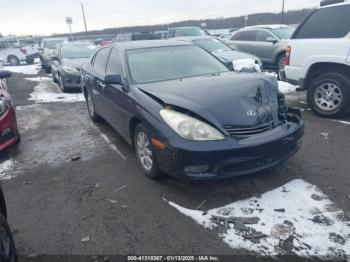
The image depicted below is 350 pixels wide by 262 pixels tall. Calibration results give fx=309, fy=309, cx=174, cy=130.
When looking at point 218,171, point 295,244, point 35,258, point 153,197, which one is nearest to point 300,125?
point 218,171

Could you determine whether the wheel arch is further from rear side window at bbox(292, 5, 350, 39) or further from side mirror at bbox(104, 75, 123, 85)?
side mirror at bbox(104, 75, 123, 85)

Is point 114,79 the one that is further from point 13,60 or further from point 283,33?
point 13,60

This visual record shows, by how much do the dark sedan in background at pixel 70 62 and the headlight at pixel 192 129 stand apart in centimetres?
676

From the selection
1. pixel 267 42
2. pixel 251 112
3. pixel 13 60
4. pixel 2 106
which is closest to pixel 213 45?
pixel 267 42

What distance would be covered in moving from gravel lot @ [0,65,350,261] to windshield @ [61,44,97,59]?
254 inches

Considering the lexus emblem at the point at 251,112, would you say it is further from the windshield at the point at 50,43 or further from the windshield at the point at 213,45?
the windshield at the point at 50,43

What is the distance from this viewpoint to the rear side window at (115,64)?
455 cm

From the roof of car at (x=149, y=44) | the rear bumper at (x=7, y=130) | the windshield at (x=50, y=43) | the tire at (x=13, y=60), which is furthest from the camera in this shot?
the tire at (x=13, y=60)

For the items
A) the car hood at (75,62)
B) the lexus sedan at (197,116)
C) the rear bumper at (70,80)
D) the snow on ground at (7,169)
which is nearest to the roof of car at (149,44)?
the lexus sedan at (197,116)

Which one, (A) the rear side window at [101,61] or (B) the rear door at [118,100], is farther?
(A) the rear side window at [101,61]

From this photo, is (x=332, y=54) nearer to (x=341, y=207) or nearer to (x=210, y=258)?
(x=341, y=207)

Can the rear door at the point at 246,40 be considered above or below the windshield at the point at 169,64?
below

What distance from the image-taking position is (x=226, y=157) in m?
3.11

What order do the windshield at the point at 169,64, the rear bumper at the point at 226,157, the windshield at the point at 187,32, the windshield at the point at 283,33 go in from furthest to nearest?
the windshield at the point at 187,32 < the windshield at the point at 283,33 < the windshield at the point at 169,64 < the rear bumper at the point at 226,157
